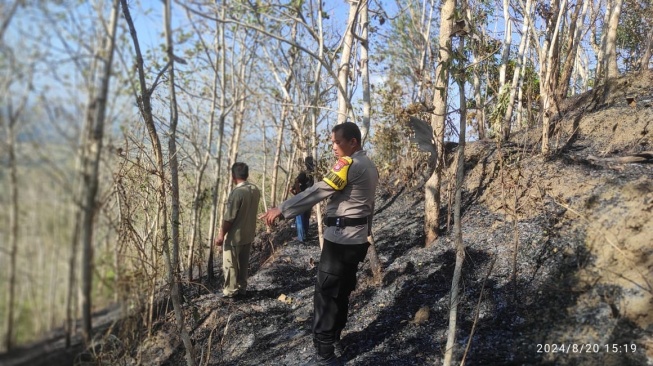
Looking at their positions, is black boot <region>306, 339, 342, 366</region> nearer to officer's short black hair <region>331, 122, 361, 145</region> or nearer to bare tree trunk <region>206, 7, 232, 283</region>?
officer's short black hair <region>331, 122, 361, 145</region>

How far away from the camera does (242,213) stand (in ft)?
16.1

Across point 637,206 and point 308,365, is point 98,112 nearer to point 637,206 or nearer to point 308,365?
point 308,365

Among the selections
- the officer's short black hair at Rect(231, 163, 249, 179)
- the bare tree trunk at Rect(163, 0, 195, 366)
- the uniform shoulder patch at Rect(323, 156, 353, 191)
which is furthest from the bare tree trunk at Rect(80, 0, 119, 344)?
the officer's short black hair at Rect(231, 163, 249, 179)

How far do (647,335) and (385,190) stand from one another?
6379 millimetres

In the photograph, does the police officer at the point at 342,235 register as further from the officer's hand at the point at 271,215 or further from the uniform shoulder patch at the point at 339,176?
the officer's hand at the point at 271,215

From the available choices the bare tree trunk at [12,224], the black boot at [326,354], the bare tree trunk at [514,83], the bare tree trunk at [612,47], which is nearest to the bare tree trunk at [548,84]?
the bare tree trunk at [514,83]

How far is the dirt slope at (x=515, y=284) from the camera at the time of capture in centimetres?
284

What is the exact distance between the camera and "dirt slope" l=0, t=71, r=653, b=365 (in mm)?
2840

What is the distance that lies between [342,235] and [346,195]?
28 cm

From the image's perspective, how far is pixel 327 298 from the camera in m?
3.21

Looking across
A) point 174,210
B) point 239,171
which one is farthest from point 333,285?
point 239,171

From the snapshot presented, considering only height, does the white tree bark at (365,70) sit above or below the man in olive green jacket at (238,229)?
above

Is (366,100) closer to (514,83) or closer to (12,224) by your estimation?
(514,83)

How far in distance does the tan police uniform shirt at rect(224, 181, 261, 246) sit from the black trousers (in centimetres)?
185
